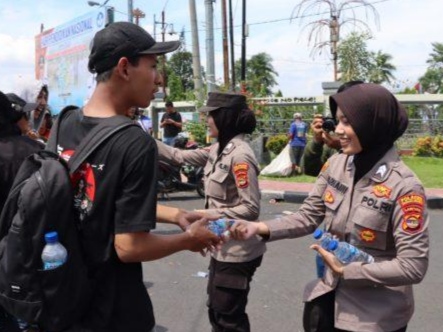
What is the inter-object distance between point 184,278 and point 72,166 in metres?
3.94

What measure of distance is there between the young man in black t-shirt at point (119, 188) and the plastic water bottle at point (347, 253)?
623 mm

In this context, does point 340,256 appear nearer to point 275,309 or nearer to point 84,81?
point 275,309

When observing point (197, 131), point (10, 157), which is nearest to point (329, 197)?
point (10, 157)

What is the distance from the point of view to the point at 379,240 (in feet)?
7.50

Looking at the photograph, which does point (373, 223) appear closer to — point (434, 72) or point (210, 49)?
point (210, 49)

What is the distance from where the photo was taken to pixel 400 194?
2.24 m

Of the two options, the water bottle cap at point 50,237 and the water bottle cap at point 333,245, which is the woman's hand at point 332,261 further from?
the water bottle cap at point 50,237

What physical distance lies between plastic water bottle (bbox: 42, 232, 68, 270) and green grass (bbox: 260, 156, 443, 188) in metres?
9.23

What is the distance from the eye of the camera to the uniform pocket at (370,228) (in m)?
2.26

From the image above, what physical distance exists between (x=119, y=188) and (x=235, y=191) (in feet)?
5.93

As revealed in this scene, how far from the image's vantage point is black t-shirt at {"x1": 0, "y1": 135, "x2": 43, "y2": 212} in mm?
2781

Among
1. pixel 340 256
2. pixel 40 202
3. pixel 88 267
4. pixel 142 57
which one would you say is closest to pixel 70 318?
pixel 88 267

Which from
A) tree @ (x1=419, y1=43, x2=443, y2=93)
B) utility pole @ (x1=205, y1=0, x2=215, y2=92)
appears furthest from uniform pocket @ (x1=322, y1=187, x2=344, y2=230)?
tree @ (x1=419, y1=43, x2=443, y2=93)

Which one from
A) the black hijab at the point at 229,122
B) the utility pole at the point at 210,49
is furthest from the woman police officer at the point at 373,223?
the utility pole at the point at 210,49
